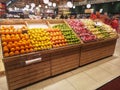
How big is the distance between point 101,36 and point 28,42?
2599 mm

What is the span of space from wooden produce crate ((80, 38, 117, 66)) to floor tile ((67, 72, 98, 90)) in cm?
61

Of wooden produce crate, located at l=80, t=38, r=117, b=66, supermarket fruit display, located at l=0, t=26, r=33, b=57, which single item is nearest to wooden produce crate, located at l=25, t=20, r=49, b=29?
supermarket fruit display, located at l=0, t=26, r=33, b=57

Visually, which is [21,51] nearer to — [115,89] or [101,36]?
[115,89]

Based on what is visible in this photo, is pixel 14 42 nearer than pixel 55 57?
Yes

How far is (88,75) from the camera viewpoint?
3275 mm

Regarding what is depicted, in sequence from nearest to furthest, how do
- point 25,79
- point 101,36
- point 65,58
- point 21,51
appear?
point 21,51 < point 25,79 < point 65,58 < point 101,36

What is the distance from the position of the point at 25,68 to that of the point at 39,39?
2.54ft

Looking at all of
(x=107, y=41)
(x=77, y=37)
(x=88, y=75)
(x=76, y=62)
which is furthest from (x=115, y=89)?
(x=107, y=41)

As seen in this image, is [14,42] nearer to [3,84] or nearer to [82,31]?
[3,84]

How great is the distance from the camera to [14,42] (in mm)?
2582

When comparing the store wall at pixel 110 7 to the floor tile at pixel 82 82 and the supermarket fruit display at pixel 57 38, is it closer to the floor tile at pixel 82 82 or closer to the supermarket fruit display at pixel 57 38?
the supermarket fruit display at pixel 57 38

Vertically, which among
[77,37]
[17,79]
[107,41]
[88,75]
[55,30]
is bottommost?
[88,75]

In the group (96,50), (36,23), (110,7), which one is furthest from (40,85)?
(110,7)

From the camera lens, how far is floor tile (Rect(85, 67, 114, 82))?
10.2 feet
